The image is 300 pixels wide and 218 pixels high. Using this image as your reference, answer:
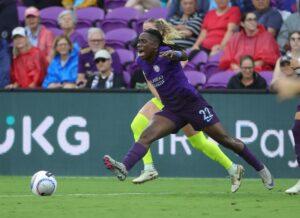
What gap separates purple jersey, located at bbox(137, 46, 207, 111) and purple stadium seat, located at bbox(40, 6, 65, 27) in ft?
24.1

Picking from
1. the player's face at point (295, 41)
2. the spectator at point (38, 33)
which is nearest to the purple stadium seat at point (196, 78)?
the player's face at point (295, 41)

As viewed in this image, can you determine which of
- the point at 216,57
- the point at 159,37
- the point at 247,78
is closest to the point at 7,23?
the point at 216,57

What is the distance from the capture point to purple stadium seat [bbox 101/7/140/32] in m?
17.7

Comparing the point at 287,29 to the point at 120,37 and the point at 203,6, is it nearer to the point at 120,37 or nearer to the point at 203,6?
the point at 203,6

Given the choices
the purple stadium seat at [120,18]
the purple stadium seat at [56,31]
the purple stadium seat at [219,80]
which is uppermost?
the purple stadium seat at [120,18]

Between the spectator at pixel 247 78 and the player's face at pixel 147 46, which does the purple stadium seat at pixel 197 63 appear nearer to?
the spectator at pixel 247 78

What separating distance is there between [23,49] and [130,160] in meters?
6.11

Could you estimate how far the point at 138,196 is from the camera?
10992 mm

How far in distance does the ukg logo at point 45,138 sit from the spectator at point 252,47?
270cm

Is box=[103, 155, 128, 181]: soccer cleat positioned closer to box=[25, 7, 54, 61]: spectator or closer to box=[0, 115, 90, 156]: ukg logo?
box=[0, 115, 90, 156]: ukg logo

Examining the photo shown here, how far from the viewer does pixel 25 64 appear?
16.3 meters

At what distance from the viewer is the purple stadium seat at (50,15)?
18.4 meters

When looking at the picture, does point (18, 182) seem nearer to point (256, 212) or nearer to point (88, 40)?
point (88, 40)

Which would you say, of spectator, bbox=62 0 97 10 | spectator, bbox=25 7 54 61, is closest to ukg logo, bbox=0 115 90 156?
spectator, bbox=25 7 54 61
